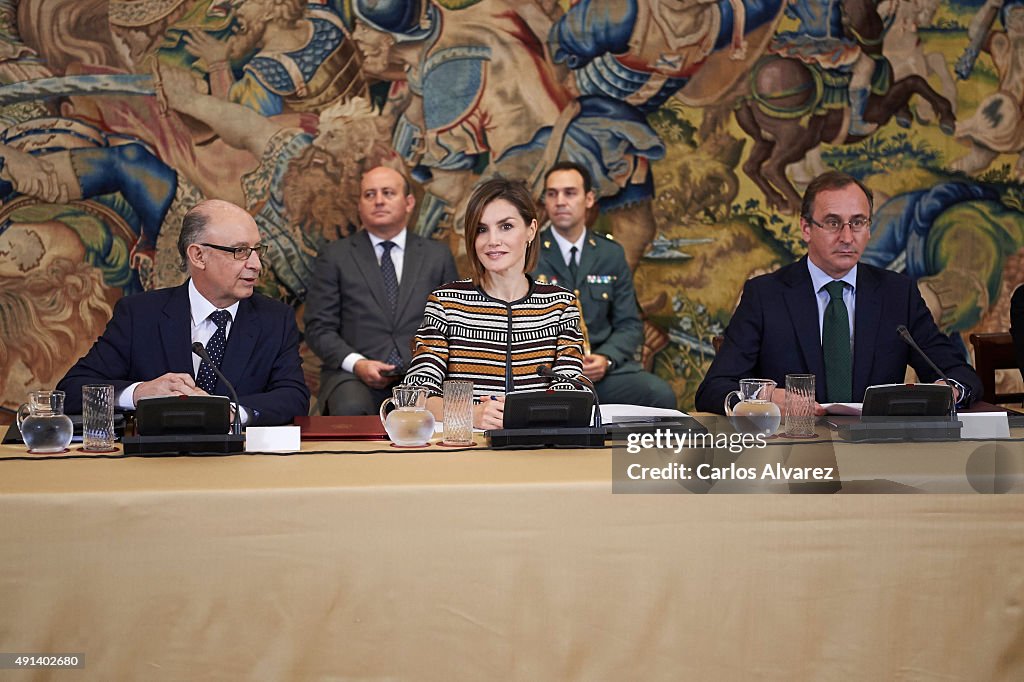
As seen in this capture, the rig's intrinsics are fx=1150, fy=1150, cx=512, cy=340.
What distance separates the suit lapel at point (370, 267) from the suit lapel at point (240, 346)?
188 centimetres

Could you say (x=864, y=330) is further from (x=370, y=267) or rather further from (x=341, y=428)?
(x=370, y=267)

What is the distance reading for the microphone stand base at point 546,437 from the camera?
8.72ft

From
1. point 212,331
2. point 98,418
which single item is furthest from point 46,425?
point 212,331

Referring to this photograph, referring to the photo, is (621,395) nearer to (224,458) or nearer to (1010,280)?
(1010,280)

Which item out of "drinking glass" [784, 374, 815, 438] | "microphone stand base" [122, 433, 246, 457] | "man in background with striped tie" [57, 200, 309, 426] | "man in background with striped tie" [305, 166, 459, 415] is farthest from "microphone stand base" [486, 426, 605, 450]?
"man in background with striped tie" [305, 166, 459, 415]

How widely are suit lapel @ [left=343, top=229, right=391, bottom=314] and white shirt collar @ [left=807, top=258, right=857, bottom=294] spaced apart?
2.22 meters

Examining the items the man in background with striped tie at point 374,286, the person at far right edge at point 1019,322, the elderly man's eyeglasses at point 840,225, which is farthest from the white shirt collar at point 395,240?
the person at far right edge at point 1019,322

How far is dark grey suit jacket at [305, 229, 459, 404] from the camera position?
526 centimetres

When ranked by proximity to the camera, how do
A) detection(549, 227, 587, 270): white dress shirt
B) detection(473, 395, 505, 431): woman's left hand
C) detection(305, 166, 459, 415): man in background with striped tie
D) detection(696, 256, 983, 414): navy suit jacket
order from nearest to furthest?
detection(473, 395, 505, 431): woman's left hand, detection(696, 256, 983, 414): navy suit jacket, detection(305, 166, 459, 415): man in background with striped tie, detection(549, 227, 587, 270): white dress shirt

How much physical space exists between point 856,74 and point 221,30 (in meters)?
3.30

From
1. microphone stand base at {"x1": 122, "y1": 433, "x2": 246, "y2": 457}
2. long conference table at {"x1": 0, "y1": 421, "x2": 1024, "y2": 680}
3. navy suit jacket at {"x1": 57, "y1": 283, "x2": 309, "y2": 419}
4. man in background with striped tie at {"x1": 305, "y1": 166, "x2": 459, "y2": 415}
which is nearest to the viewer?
long conference table at {"x1": 0, "y1": 421, "x2": 1024, "y2": 680}

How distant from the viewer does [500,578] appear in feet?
7.30

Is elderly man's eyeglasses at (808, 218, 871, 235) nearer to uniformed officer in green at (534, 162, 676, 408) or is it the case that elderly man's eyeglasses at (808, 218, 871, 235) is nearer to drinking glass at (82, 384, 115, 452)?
uniformed officer in green at (534, 162, 676, 408)

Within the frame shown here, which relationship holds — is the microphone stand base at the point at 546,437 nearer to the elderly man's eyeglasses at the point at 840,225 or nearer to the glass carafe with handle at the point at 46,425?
the glass carafe with handle at the point at 46,425
